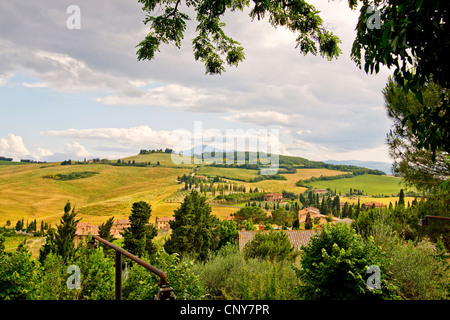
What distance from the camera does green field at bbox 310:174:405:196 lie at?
A: 92.3m

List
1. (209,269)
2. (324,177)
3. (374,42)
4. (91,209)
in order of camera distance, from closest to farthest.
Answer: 1. (374,42)
2. (209,269)
3. (91,209)
4. (324,177)

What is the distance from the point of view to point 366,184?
323 ft

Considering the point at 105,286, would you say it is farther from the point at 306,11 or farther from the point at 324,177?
the point at 324,177

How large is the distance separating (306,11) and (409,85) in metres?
3.37

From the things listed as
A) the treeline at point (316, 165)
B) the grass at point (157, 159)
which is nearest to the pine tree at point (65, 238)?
the grass at point (157, 159)

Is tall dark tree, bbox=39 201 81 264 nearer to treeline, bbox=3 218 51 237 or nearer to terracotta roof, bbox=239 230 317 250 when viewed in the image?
terracotta roof, bbox=239 230 317 250

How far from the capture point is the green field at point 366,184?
9233cm

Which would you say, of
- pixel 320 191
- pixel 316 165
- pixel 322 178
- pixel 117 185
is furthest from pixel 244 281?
pixel 316 165

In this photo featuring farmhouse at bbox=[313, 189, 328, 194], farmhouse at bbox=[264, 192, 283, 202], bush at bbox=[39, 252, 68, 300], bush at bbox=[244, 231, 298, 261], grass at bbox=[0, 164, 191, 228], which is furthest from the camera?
farmhouse at bbox=[313, 189, 328, 194]

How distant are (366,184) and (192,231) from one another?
91491 mm

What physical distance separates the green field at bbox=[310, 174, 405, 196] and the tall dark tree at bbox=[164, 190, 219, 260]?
80514mm

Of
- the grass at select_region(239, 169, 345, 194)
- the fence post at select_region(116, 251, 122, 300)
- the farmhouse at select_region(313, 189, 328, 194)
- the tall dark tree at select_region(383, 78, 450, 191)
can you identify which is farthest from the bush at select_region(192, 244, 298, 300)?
the grass at select_region(239, 169, 345, 194)

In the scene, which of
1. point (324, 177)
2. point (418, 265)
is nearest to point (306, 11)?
point (418, 265)
